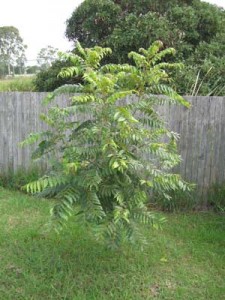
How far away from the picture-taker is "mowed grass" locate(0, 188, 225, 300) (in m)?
3.15

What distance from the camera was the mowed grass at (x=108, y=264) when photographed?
10.3 ft

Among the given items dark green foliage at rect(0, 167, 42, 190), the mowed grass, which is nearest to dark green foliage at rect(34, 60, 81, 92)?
dark green foliage at rect(0, 167, 42, 190)

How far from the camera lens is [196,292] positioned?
3197 millimetres

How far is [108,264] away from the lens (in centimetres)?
354

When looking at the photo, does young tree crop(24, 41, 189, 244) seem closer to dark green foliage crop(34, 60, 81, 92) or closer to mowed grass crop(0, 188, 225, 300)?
mowed grass crop(0, 188, 225, 300)

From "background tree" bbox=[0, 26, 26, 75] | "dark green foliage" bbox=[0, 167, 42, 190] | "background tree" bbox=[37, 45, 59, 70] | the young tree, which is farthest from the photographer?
"background tree" bbox=[0, 26, 26, 75]

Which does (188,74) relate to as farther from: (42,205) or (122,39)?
(42,205)

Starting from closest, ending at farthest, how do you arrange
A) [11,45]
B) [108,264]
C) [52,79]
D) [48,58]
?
[108,264] < [52,79] < [48,58] < [11,45]

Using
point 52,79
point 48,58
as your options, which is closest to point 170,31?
point 52,79

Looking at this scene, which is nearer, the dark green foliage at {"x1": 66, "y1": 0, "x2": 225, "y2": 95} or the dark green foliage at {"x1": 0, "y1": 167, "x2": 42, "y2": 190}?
the dark green foliage at {"x1": 0, "y1": 167, "x2": 42, "y2": 190}

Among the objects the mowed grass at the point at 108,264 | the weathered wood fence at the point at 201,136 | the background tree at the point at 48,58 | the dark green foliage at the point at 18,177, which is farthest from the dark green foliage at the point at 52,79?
the mowed grass at the point at 108,264

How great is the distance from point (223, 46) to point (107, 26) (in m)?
2.51

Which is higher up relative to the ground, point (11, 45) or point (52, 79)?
point (11, 45)

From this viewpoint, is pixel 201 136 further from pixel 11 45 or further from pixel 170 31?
pixel 11 45
